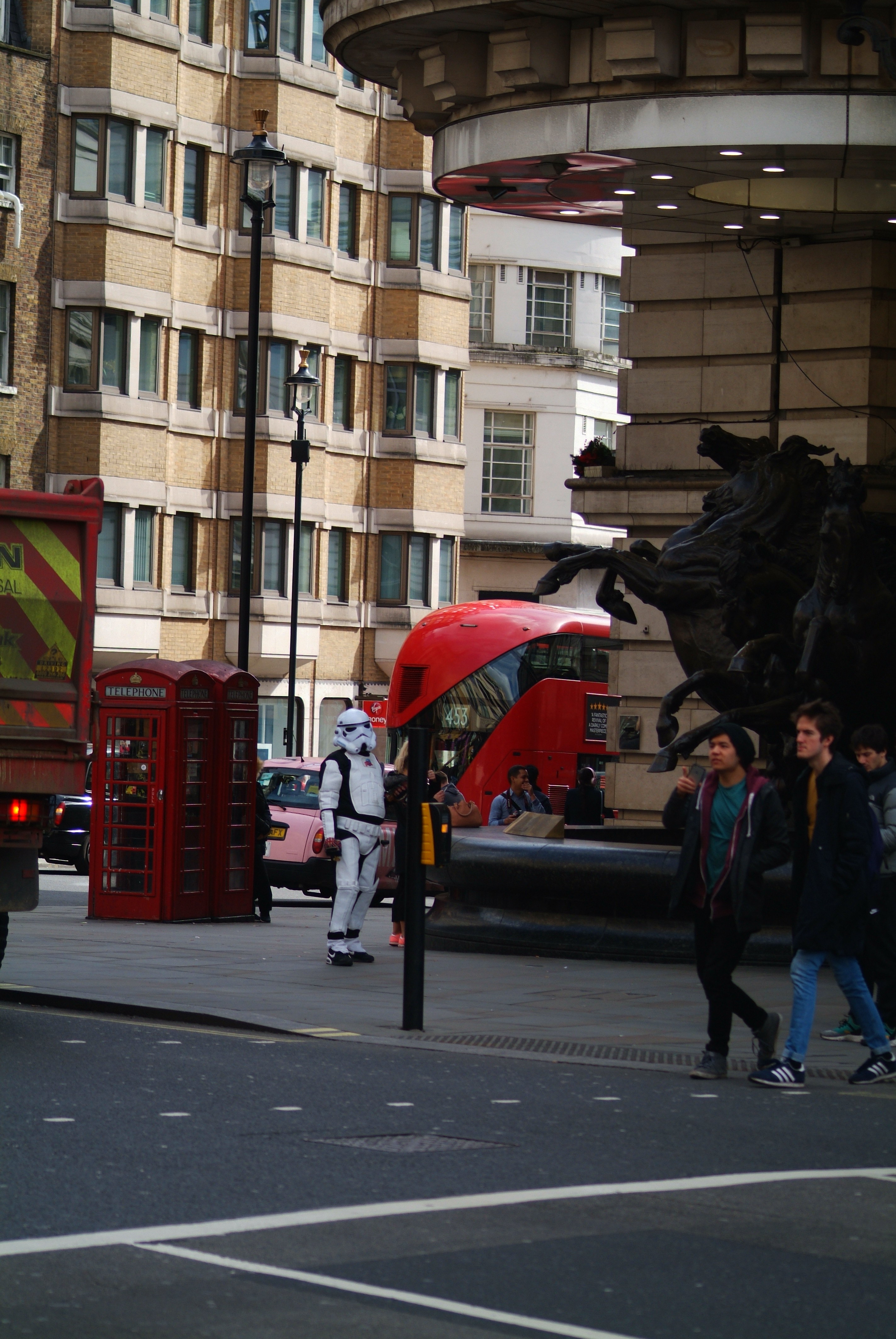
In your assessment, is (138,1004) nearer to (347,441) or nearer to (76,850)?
(76,850)

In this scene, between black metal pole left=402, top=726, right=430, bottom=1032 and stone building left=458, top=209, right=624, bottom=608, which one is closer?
black metal pole left=402, top=726, right=430, bottom=1032

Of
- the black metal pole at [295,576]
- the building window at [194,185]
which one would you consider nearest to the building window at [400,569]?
the black metal pole at [295,576]

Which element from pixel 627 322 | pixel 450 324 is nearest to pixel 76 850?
pixel 627 322

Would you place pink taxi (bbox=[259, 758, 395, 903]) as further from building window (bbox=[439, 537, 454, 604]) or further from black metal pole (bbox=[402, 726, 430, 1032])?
building window (bbox=[439, 537, 454, 604])

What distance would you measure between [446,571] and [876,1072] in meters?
45.2

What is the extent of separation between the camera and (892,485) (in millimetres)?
19641

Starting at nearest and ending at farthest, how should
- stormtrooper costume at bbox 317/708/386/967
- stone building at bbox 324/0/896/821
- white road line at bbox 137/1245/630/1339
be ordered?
1. white road line at bbox 137/1245/630/1339
2. stormtrooper costume at bbox 317/708/386/967
3. stone building at bbox 324/0/896/821

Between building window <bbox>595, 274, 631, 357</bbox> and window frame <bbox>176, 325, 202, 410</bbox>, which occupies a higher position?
building window <bbox>595, 274, 631, 357</bbox>

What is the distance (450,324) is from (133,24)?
37.7 feet

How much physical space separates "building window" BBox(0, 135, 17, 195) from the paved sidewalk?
3039 centimetres

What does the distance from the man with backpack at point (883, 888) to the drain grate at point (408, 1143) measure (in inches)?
136

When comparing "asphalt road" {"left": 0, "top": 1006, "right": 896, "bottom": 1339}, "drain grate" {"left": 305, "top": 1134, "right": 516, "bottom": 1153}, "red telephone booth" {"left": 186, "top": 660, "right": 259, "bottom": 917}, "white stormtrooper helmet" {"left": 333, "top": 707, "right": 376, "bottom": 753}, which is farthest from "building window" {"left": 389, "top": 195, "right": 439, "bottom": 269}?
"drain grate" {"left": 305, "top": 1134, "right": 516, "bottom": 1153}

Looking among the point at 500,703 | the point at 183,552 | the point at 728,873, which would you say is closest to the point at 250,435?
the point at 500,703

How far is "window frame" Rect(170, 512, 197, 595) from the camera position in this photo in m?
49.9
